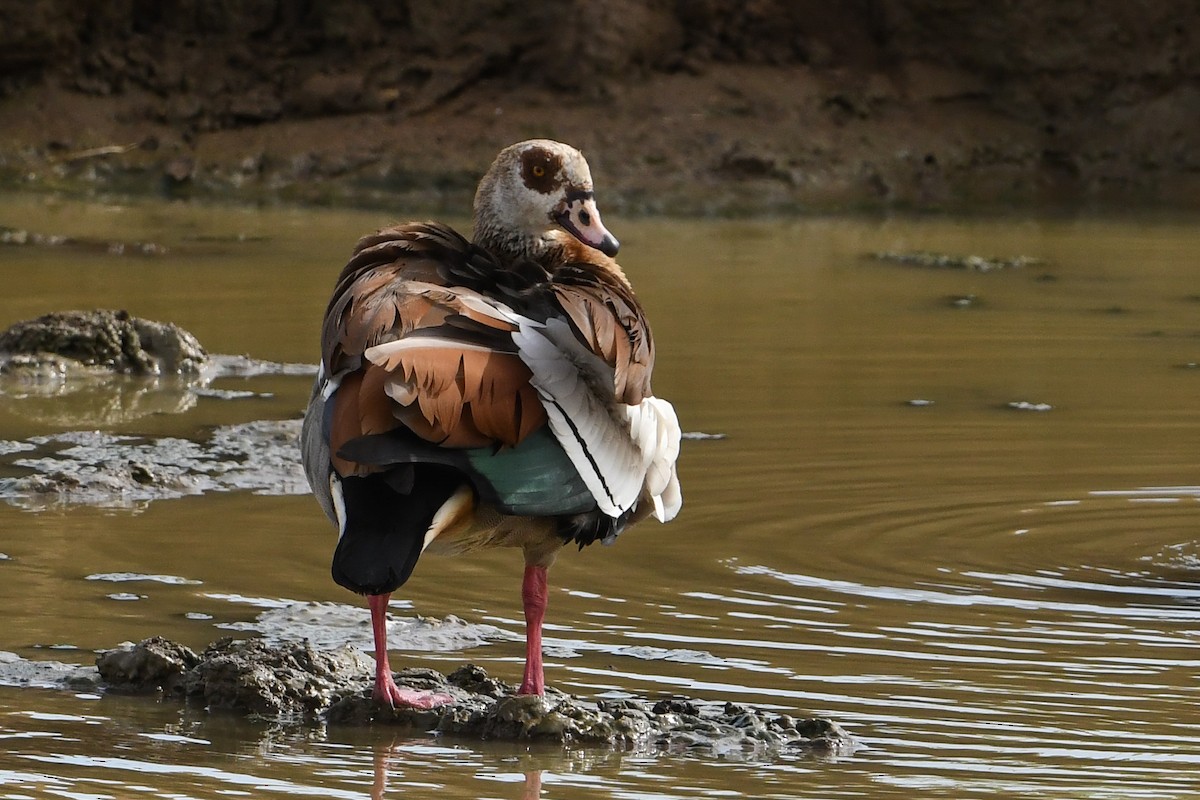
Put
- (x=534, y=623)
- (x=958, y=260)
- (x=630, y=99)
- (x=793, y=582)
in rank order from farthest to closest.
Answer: (x=630, y=99), (x=958, y=260), (x=793, y=582), (x=534, y=623)

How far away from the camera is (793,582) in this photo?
15.6 ft

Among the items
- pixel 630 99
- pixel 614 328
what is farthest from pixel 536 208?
pixel 630 99

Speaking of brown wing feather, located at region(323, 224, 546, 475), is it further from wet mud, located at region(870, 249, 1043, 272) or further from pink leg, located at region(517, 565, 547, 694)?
wet mud, located at region(870, 249, 1043, 272)

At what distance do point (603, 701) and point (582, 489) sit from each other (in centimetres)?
44

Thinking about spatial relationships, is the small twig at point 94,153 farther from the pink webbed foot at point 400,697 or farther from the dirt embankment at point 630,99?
the pink webbed foot at point 400,697

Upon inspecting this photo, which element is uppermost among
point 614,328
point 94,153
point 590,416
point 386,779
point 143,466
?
point 94,153

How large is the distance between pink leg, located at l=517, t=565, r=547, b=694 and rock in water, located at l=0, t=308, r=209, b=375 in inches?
160

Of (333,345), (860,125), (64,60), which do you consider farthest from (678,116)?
(333,345)

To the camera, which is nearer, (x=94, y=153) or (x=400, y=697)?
(x=400, y=697)

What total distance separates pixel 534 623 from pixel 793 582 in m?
1.14

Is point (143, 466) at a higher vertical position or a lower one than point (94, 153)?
lower

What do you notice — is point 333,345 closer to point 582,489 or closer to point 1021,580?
point 582,489

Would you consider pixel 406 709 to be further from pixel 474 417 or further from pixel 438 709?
pixel 474 417

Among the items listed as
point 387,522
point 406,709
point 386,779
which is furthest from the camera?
point 406,709
